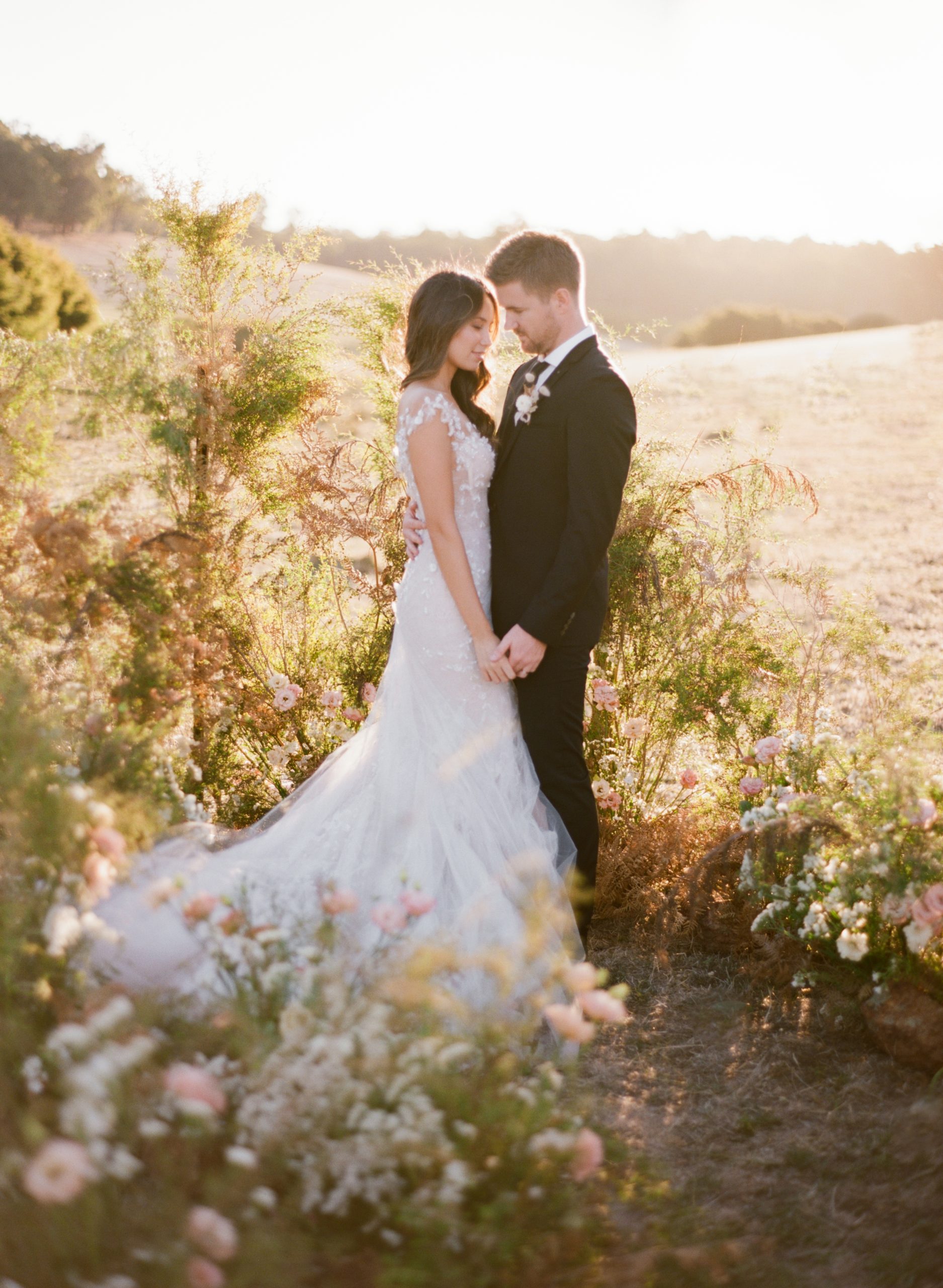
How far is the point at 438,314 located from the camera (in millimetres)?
3072

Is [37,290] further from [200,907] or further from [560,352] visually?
[200,907]

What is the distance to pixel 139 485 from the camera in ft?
15.1

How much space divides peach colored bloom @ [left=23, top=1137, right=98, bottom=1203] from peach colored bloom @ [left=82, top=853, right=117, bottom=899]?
672 mm

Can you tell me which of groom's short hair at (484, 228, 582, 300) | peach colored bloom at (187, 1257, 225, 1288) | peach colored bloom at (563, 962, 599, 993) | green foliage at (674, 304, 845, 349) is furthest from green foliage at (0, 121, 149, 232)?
green foliage at (674, 304, 845, 349)

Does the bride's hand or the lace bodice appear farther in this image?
the bride's hand

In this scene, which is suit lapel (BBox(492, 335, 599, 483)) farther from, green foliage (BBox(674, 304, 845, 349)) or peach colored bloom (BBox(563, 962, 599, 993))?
green foliage (BBox(674, 304, 845, 349))

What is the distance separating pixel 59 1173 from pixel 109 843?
0.73m

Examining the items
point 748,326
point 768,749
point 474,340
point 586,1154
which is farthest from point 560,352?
point 748,326

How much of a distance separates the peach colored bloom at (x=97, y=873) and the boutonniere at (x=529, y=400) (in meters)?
1.96

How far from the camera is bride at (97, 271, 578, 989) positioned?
304cm

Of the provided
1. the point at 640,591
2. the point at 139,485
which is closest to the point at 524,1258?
the point at 640,591

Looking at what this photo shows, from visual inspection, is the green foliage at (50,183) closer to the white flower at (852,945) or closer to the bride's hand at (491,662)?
the bride's hand at (491,662)

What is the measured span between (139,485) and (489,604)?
7.25 ft

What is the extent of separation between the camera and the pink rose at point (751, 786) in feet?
12.0
